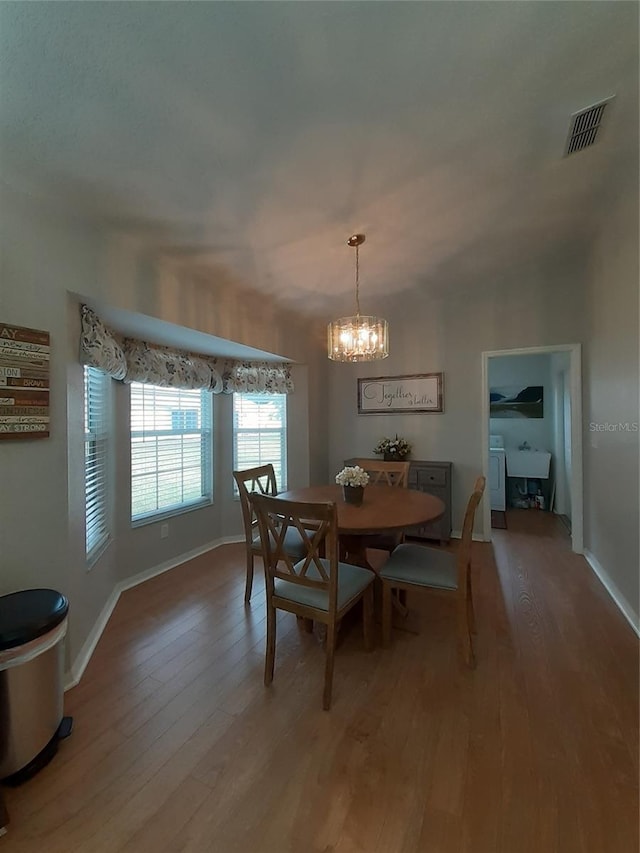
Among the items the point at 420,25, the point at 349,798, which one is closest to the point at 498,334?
the point at 420,25

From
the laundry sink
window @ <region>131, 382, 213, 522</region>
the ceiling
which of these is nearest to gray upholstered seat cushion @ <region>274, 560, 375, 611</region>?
window @ <region>131, 382, 213, 522</region>

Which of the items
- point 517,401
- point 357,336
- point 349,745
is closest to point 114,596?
point 349,745

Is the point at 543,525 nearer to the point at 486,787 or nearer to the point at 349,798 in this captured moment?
the point at 486,787

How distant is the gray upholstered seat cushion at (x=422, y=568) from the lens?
1.96 m

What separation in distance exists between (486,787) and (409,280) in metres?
3.56

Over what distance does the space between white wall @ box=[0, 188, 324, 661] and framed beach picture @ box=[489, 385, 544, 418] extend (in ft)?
14.5

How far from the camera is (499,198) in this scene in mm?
2344

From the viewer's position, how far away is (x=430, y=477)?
3928 millimetres

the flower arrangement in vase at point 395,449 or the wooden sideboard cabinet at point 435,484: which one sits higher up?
the flower arrangement in vase at point 395,449

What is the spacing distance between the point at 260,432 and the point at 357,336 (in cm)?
195

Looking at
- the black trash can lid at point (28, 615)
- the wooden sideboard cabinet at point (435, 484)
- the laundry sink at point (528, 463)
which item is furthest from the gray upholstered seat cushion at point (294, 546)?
the laundry sink at point (528, 463)

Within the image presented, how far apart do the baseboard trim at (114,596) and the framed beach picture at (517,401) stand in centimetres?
431

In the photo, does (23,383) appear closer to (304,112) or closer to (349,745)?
(304,112)

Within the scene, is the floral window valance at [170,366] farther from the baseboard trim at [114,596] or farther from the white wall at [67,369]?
the baseboard trim at [114,596]
